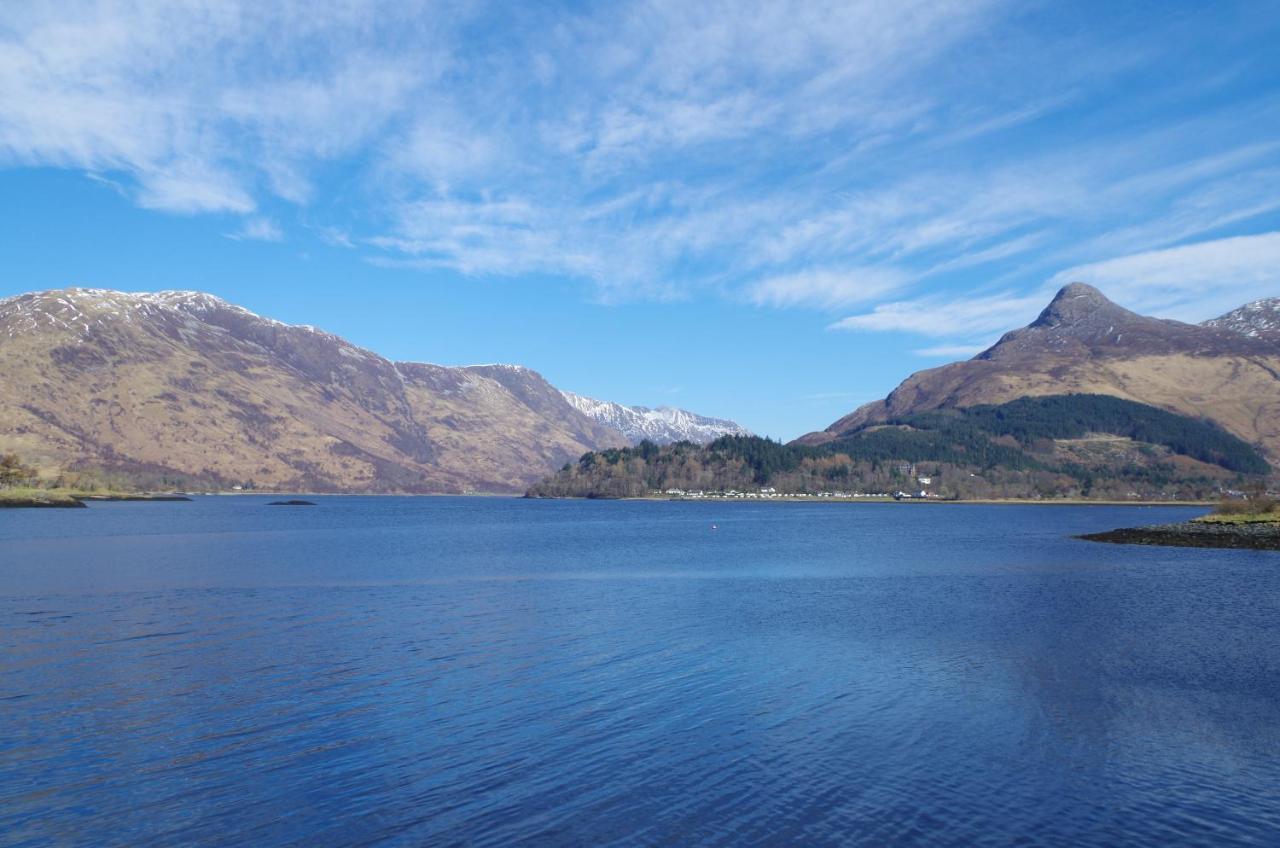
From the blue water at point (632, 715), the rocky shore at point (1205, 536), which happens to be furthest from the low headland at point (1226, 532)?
the blue water at point (632, 715)

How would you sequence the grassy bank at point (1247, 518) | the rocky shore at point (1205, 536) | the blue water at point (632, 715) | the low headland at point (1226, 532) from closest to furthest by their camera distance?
1. the blue water at point (632, 715)
2. the rocky shore at point (1205, 536)
3. the low headland at point (1226, 532)
4. the grassy bank at point (1247, 518)

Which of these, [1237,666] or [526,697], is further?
[1237,666]

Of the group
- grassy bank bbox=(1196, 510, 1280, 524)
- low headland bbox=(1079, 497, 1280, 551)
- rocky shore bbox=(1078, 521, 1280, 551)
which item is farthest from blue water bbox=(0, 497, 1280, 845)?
grassy bank bbox=(1196, 510, 1280, 524)

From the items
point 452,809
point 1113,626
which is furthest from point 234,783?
point 1113,626

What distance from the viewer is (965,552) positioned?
96.9 m

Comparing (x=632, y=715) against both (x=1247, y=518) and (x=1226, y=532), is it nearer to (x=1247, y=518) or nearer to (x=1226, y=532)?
(x=1226, y=532)

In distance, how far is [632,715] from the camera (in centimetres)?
2608

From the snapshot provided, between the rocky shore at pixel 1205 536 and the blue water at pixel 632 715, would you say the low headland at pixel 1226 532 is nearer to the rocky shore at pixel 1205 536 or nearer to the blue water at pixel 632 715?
the rocky shore at pixel 1205 536

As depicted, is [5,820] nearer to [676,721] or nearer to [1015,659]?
[676,721]

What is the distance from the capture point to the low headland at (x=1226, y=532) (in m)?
98.3

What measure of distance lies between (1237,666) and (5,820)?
40.3 metres

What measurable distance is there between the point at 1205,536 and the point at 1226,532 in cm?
246

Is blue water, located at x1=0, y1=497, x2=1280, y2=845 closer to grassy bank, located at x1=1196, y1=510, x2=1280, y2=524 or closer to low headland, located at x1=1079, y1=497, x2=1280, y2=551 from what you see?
low headland, located at x1=1079, y1=497, x2=1280, y2=551

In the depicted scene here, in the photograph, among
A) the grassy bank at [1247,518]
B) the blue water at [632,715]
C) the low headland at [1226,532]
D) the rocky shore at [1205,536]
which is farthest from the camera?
the grassy bank at [1247,518]
